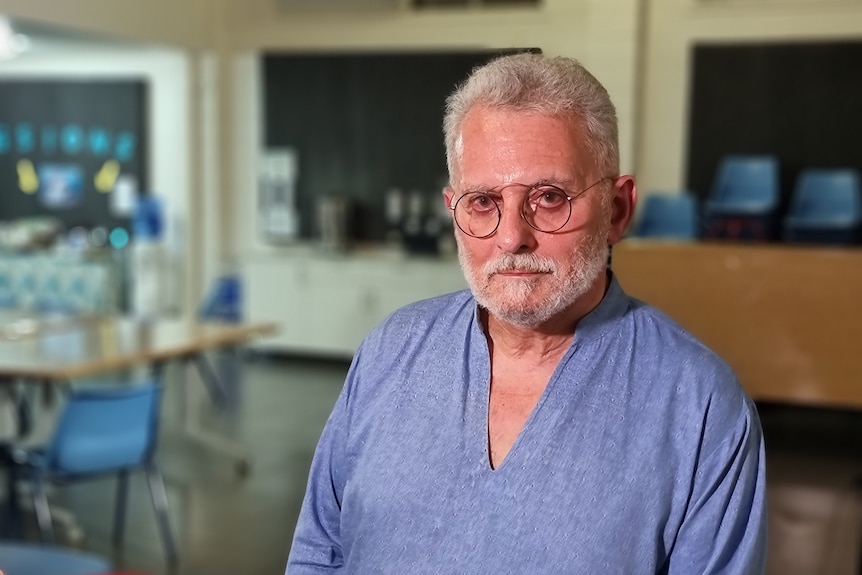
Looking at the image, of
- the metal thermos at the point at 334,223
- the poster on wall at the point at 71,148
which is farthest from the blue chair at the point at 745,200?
the poster on wall at the point at 71,148

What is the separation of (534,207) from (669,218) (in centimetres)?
663

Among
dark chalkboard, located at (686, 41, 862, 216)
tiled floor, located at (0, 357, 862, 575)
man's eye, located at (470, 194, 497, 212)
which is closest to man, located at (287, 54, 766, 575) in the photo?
man's eye, located at (470, 194, 497, 212)

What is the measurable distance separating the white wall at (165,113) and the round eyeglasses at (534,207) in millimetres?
8281

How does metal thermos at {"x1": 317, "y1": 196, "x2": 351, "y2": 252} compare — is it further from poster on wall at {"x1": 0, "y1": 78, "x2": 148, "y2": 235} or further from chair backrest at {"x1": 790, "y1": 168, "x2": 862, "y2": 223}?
chair backrest at {"x1": 790, "y1": 168, "x2": 862, "y2": 223}

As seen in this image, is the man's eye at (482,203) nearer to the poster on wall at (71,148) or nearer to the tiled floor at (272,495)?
the tiled floor at (272,495)

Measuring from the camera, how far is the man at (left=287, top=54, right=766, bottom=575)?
4.42ft

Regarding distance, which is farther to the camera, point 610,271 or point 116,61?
point 116,61

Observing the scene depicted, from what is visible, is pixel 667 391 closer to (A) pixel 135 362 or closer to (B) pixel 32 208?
(A) pixel 135 362

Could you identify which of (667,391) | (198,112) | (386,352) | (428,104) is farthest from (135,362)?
(198,112)

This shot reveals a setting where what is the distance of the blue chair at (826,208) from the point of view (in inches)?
285

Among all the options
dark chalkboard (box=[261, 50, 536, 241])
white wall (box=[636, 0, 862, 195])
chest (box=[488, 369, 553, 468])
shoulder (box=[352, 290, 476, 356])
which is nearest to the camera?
chest (box=[488, 369, 553, 468])

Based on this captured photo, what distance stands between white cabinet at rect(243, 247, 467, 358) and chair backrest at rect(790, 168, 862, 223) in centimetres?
279

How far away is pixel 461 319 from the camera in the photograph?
63.0 inches

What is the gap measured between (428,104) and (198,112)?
2.32 meters
